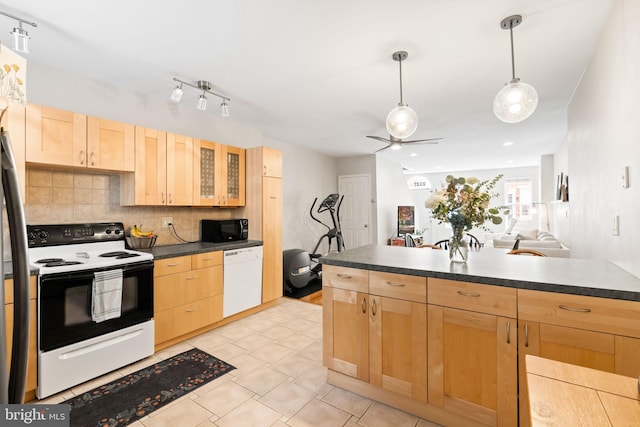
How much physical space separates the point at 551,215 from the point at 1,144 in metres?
8.36

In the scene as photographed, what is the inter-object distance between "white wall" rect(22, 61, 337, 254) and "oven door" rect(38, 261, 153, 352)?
161 cm

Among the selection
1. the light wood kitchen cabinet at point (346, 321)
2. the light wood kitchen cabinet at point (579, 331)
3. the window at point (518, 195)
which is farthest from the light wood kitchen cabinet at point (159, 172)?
Result: the window at point (518, 195)

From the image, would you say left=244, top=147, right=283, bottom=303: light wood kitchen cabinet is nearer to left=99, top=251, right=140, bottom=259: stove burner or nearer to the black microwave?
the black microwave

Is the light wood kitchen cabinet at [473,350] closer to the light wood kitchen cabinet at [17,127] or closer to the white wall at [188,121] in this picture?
the light wood kitchen cabinet at [17,127]

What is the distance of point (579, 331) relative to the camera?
1402mm

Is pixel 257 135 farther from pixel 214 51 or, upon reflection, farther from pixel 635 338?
pixel 635 338

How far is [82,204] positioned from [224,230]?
4.51ft

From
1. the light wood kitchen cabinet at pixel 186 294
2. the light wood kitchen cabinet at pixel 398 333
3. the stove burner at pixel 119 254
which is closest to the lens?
the light wood kitchen cabinet at pixel 398 333

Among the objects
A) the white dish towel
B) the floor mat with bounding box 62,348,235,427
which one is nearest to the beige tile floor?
the floor mat with bounding box 62,348,235,427

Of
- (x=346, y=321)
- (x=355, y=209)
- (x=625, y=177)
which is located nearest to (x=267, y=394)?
(x=346, y=321)

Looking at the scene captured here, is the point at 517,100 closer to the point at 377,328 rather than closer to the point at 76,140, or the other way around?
the point at 377,328

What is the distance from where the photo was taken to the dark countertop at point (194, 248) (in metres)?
2.82

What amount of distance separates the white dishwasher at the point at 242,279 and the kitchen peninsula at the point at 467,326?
159cm

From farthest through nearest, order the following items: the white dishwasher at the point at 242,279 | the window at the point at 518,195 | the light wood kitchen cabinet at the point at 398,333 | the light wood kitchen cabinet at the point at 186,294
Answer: the window at the point at 518,195 → the white dishwasher at the point at 242,279 → the light wood kitchen cabinet at the point at 186,294 → the light wood kitchen cabinet at the point at 398,333
